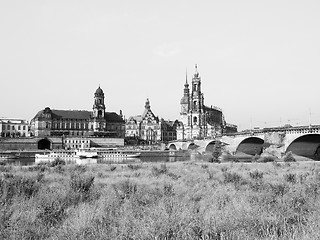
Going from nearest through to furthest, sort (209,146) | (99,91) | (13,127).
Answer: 1. (209,146)
2. (99,91)
3. (13,127)

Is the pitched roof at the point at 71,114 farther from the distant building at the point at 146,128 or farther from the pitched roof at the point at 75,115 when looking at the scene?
the distant building at the point at 146,128

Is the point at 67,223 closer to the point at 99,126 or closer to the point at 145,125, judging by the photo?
the point at 99,126

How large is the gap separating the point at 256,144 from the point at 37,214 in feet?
249

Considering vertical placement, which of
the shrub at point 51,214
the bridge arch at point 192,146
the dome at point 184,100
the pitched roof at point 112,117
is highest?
the dome at point 184,100

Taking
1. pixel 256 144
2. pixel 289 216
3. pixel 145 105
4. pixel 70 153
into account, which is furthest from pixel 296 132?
pixel 145 105

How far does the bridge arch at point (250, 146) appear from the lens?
247ft

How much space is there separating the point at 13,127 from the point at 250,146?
3500 inches

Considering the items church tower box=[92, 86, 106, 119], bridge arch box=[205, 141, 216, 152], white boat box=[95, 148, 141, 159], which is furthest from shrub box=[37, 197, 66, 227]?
church tower box=[92, 86, 106, 119]

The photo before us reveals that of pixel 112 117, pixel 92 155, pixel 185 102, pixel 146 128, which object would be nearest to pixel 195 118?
pixel 185 102

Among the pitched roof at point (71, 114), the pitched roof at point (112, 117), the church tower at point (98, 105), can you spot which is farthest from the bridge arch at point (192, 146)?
the pitched roof at point (71, 114)

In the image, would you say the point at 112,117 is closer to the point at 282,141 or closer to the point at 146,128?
the point at 146,128

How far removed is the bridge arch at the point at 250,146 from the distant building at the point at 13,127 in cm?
8460

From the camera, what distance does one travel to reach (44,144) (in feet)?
351

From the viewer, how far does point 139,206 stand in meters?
8.84
